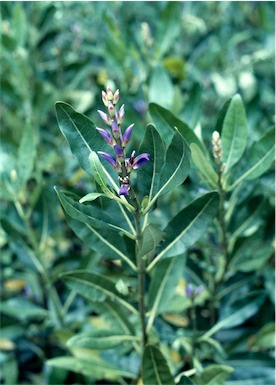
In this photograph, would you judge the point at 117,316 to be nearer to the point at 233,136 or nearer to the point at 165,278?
the point at 165,278

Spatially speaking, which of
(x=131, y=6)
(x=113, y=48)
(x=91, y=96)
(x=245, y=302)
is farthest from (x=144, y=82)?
(x=131, y=6)

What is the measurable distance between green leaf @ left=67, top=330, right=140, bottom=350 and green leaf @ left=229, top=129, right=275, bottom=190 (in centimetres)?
39

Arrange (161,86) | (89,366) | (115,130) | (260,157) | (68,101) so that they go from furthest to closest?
(68,101)
(161,86)
(89,366)
(260,157)
(115,130)

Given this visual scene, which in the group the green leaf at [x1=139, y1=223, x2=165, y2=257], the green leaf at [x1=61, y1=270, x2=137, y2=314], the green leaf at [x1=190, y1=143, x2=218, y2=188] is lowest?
the green leaf at [x1=61, y1=270, x2=137, y2=314]

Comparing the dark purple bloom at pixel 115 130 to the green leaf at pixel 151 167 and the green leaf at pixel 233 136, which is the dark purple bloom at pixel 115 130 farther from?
the green leaf at pixel 233 136

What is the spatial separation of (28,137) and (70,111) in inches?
17.5

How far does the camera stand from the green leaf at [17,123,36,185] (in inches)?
51.2

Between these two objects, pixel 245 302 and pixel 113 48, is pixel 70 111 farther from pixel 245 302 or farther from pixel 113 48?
pixel 113 48

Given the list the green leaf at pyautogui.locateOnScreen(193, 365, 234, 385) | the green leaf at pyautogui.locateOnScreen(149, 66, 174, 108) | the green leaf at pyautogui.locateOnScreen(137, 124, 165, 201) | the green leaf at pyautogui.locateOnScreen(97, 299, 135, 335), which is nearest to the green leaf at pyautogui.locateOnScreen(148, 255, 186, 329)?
the green leaf at pyautogui.locateOnScreen(97, 299, 135, 335)

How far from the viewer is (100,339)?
1.09 m

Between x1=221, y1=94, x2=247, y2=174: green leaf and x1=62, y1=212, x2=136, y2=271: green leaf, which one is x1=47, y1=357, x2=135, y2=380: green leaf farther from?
x1=221, y1=94, x2=247, y2=174: green leaf

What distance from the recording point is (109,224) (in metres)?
0.91

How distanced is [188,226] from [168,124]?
0.22m

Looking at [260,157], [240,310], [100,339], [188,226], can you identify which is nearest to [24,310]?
[100,339]
